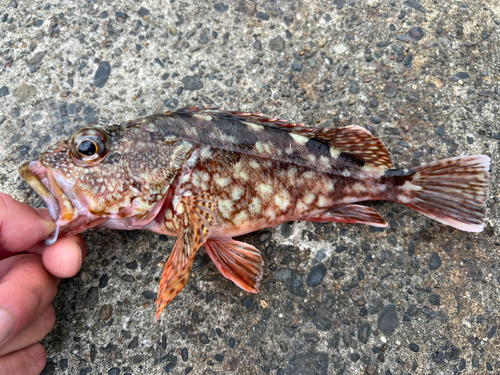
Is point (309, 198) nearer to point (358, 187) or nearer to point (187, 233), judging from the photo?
point (358, 187)

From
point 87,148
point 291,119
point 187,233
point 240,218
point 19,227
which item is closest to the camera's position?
point 19,227

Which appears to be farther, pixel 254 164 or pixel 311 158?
pixel 311 158

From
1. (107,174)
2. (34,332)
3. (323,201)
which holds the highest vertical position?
(107,174)

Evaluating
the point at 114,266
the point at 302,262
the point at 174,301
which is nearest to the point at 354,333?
the point at 302,262

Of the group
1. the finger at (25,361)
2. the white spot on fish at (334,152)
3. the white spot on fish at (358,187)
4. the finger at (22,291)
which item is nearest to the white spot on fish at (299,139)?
the white spot on fish at (334,152)

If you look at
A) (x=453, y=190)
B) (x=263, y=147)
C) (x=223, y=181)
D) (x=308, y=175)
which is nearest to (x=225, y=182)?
(x=223, y=181)

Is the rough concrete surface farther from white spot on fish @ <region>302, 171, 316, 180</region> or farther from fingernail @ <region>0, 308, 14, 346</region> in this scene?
fingernail @ <region>0, 308, 14, 346</region>

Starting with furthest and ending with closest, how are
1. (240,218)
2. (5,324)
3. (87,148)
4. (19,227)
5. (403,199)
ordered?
(403,199) < (240,218) < (87,148) < (19,227) < (5,324)
